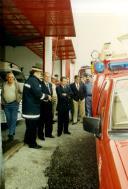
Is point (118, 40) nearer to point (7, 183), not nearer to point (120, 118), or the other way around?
point (7, 183)

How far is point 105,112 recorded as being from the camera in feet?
13.7

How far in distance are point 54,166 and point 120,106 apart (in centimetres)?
350

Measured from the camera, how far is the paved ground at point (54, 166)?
631cm

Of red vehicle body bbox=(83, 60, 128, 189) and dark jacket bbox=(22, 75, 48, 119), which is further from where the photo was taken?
dark jacket bbox=(22, 75, 48, 119)

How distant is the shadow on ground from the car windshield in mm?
2231

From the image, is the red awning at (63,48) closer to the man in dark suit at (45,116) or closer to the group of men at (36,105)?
the group of men at (36,105)

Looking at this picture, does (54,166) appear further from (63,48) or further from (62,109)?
(63,48)

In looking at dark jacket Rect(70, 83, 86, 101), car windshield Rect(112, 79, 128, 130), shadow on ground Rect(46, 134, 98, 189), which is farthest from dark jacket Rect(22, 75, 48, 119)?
dark jacket Rect(70, 83, 86, 101)

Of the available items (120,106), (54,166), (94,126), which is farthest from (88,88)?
(94,126)

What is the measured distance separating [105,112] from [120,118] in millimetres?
171

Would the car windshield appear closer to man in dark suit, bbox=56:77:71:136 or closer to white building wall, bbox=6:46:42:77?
man in dark suit, bbox=56:77:71:136

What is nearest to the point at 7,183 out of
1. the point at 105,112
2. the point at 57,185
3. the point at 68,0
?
the point at 57,185

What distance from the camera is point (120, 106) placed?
4.26 metres

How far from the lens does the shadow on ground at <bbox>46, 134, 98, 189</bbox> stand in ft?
20.7
